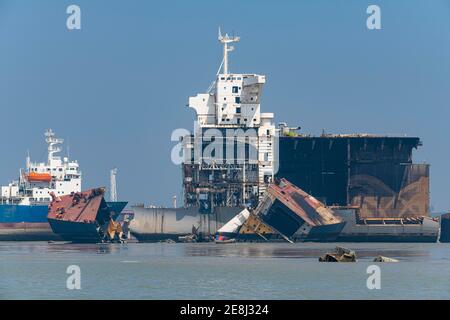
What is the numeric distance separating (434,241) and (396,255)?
32.1 m

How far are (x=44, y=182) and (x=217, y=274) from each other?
65938 mm

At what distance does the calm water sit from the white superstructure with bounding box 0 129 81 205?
30.5m

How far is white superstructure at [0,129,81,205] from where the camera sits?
142 metres

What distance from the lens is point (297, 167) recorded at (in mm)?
132625

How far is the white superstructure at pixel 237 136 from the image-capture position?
419 feet

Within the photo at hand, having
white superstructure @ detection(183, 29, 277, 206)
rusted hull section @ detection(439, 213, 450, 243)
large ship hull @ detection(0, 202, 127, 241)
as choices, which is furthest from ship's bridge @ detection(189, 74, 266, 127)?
rusted hull section @ detection(439, 213, 450, 243)

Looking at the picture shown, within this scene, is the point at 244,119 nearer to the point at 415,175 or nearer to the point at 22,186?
the point at 415,175

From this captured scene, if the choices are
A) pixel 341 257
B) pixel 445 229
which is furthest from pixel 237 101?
pixel 341 257

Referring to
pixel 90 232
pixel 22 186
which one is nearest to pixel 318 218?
pixel 90 232

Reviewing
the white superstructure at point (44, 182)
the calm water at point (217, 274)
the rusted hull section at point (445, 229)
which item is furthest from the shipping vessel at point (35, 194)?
the rusted hull section at point (445, 229)

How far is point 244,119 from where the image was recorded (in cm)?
13175

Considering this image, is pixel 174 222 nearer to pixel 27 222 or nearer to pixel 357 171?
pixel 27 222

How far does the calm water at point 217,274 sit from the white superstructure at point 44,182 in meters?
30.5

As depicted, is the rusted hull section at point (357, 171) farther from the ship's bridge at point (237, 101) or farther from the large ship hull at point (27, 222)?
the large ship hull at point (27, 222)
